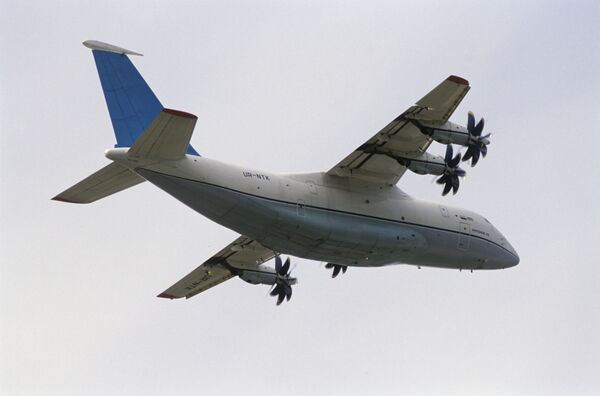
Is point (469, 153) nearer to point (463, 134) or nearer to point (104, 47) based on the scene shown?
point (463, 134)

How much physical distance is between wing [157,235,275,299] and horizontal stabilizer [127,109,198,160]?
7.90 metres

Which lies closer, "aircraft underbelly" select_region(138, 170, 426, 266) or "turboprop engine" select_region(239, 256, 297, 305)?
"aircraft underbelly" select_region(138, 170, 426, 266)

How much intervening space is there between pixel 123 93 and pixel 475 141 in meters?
10.3

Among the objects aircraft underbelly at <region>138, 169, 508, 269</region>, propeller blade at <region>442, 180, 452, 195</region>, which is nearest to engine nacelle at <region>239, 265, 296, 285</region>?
aircraft underbelly at <region>138, 169, 508, 269</region>

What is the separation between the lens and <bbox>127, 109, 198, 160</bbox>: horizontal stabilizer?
29969 mm

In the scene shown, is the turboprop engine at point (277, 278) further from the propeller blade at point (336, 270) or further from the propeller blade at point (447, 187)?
the propeller blade at point (447, 187)

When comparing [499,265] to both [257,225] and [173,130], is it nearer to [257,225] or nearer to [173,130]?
[257,225]

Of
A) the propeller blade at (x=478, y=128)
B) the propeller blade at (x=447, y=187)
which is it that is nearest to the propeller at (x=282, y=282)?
the propeller blade at (x=447, y=187)

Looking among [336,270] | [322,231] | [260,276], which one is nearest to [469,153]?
[322,231]

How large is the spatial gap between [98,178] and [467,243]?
12.3 m

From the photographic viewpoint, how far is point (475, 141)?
3481 cm

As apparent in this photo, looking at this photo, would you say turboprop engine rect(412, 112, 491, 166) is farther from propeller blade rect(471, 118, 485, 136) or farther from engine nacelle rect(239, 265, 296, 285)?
engine nacelle rect(239, 265, 296, 285)

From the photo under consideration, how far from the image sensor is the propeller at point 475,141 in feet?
114

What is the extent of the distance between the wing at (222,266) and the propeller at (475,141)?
25.4 ft
